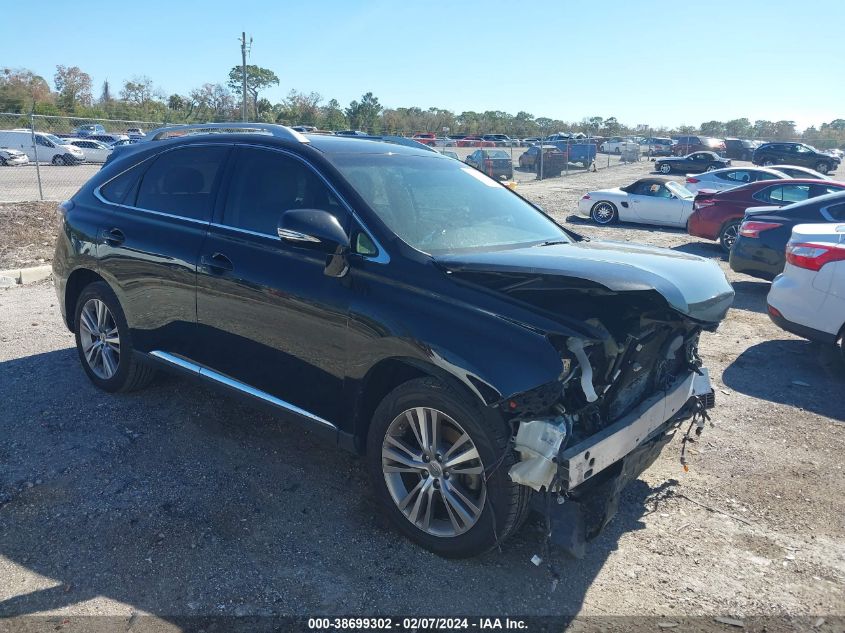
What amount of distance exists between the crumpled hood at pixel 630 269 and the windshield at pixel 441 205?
26 cm

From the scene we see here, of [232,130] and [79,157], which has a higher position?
[232,130]

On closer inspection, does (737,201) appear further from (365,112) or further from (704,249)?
(365,112)

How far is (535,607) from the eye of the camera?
2.98m

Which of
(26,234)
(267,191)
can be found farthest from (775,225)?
(26,234)

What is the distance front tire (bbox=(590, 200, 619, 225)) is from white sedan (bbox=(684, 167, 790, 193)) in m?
2.70

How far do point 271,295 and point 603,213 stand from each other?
14.7 metres

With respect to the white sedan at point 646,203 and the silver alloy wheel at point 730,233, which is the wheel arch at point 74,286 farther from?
the white sedan at point 646,203

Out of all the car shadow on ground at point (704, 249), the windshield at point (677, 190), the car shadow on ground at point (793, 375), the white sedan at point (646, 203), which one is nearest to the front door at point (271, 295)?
the car shadow on ground at point (793, 375)

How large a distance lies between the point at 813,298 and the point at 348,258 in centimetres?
462

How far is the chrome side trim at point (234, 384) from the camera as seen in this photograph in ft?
12.0

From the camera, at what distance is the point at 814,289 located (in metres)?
5.93

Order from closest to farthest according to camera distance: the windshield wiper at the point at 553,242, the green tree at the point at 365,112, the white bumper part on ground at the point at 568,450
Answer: the white bumper part on ground at the point at 568,450 → the windshield wiper at the point at 553,242 → the green tree at the point at 365,112

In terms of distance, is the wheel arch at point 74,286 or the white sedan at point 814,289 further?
the white sedan at point 814,289

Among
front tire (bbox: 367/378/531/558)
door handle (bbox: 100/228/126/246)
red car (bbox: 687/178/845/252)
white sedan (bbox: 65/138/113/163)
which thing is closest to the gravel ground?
door handle (bbox: 100/228/126/246)
